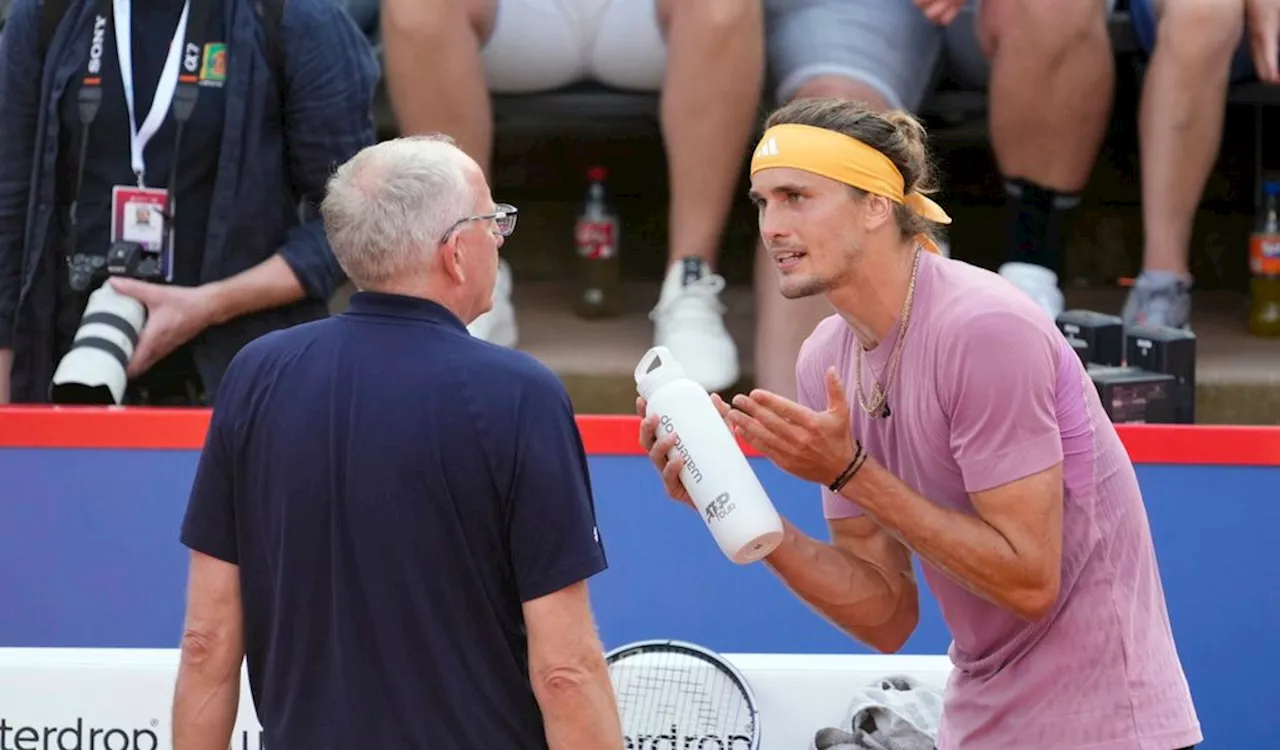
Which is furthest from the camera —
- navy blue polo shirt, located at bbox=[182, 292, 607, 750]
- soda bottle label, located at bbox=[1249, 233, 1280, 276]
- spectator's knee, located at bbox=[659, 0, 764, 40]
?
soda bottle label, located at bbox=[1249, 233, 1280, 276]

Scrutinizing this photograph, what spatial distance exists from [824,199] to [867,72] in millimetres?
1888

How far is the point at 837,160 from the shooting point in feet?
6.50

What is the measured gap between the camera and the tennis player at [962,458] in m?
1.82

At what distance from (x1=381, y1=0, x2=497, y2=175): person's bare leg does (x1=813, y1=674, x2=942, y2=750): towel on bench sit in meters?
1.56

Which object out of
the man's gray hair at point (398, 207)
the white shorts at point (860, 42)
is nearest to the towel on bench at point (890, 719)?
the man's gray hair at point (398, 207)

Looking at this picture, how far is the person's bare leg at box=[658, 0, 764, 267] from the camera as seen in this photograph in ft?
12.3

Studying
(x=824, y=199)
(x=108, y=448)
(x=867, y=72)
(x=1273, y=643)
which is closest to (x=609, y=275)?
(x=867, y=72)

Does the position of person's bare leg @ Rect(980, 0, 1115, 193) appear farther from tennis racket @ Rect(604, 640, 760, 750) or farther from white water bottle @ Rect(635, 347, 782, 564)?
white water bottle @ Rect(635, 347, 782, 564)

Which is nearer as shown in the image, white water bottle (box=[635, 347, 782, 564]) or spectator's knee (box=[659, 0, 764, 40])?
white water bottle (box=[635, 347, 782, 564])

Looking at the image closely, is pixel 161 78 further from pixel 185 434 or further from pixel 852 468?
pixel 852 468

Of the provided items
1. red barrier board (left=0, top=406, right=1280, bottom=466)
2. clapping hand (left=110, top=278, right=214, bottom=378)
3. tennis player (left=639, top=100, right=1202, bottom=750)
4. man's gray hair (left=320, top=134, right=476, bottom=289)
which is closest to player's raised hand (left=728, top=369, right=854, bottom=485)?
tennis player (left=639, top=100, right=1202, bottom=750)

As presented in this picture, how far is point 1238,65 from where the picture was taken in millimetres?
3867

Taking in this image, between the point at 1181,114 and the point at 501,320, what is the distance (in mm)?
1545

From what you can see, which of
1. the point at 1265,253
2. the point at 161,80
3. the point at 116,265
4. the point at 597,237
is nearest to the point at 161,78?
the point at 161,80
